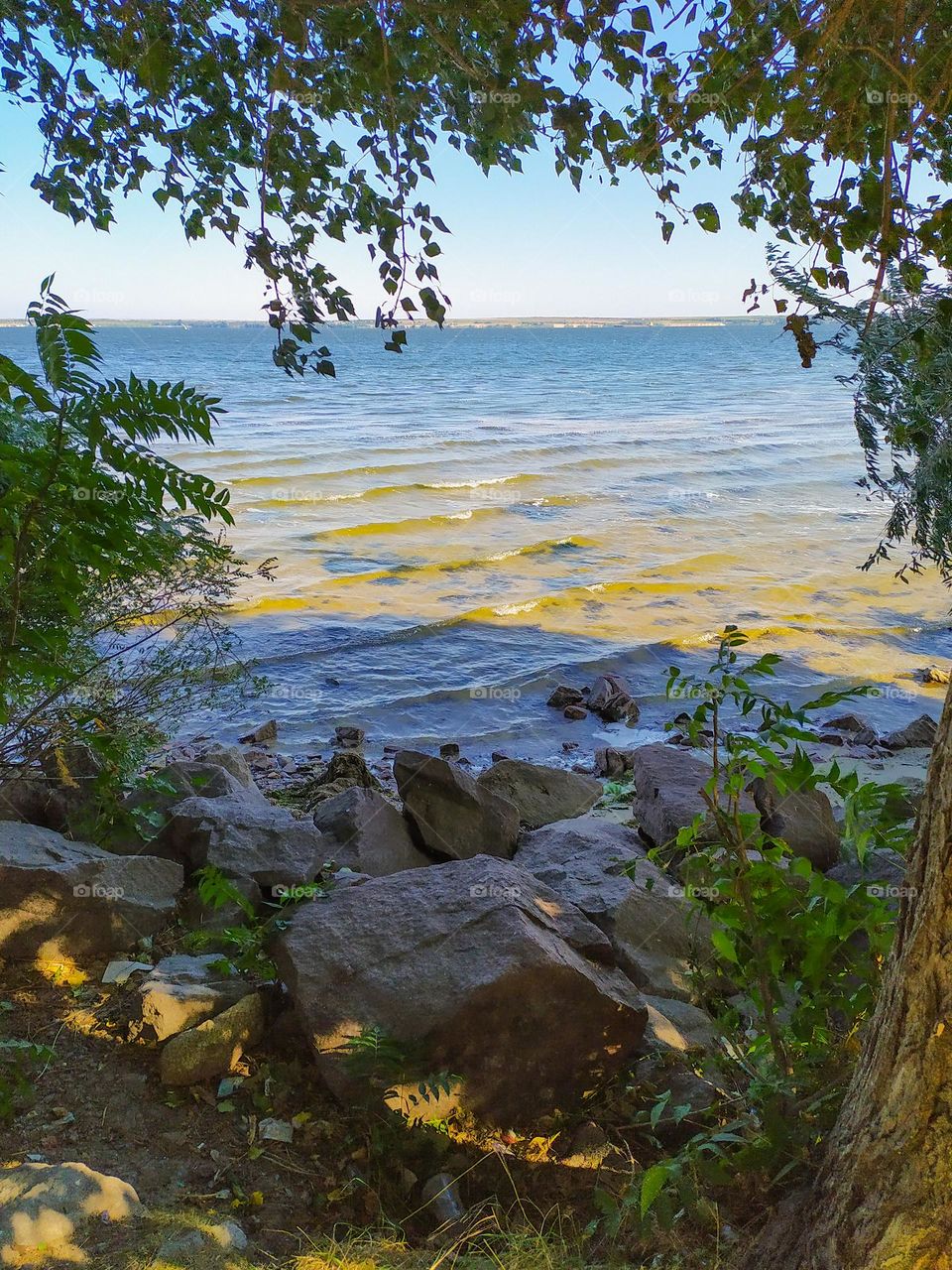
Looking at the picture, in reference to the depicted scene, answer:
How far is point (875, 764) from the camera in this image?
33.6 feet

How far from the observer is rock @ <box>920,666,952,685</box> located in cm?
1313

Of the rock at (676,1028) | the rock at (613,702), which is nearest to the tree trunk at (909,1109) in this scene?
the rock at (676,1028)

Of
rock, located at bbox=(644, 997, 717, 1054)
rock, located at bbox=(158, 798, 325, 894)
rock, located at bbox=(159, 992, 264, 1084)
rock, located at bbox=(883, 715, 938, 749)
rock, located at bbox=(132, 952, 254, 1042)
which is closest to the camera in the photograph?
rock, located at bbox=(159, 992, 264, 1084)

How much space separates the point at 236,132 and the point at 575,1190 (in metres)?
4.94

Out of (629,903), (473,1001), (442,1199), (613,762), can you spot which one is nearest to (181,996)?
(473,1001)

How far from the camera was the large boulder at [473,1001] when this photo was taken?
145 inches

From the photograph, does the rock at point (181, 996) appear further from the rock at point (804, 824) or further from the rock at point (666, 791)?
the rock at point (804, 824)

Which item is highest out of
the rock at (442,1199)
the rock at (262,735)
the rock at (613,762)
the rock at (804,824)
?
the rock at (442,1199)

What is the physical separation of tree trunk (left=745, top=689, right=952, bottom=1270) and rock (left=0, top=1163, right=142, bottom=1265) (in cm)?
194

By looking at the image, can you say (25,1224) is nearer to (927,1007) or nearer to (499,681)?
(927,1007)

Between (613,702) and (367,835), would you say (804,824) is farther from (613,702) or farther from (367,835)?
(613,702)

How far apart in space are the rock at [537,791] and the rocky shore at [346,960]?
6.40ft

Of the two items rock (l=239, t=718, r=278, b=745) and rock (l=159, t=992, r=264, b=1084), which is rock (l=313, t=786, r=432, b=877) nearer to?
rock (l=159, t=992, r=264, b=1084)

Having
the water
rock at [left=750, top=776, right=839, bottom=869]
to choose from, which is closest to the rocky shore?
rock at [left=750, top=776, right=839, bottom=869]
